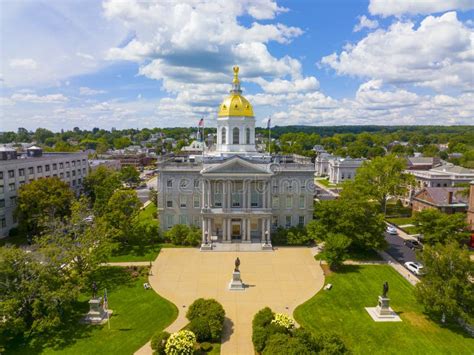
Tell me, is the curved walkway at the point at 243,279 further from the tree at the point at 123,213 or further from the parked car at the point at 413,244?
the parked car at the point at 413,244

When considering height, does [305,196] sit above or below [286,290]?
above

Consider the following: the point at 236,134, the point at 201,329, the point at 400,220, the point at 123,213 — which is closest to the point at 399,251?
the point at 400,220

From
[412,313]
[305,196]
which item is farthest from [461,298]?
[305,196]

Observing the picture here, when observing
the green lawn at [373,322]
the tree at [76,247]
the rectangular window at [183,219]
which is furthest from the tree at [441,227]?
the tree at [76,247]

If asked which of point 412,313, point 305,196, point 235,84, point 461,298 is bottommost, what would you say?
point 412,313

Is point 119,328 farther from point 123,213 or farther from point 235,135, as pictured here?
point 235,135

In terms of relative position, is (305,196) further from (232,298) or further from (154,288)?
(154,288)
